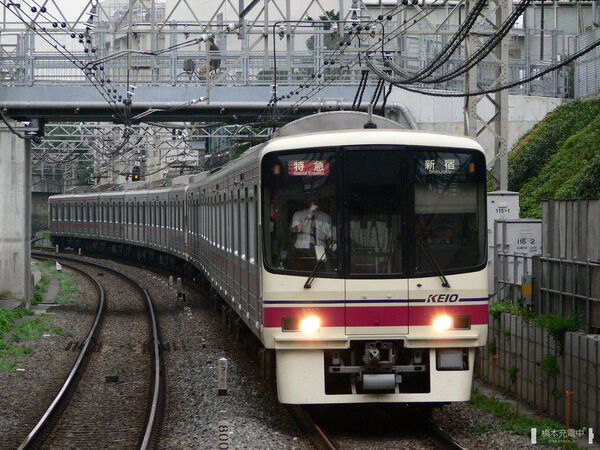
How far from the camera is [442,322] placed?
8.79 metres

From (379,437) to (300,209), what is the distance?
2.14 m

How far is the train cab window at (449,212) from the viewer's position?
880 cm

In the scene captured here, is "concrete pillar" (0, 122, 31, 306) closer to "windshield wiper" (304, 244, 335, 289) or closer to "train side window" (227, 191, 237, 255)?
"train side window" (227, 191, 237, 255)

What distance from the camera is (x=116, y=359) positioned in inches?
592

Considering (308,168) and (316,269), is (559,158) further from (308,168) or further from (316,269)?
(316,269)

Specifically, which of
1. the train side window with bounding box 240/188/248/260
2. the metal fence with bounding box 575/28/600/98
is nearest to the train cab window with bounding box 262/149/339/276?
the train side window with bounding box 240/188/248/260

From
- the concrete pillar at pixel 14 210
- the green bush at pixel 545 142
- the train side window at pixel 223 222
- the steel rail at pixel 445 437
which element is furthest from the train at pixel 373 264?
the green bush at pixel 545 142

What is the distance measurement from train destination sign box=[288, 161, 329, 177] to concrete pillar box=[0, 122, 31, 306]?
1364cm

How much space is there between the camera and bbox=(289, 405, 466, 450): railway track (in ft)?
27.9

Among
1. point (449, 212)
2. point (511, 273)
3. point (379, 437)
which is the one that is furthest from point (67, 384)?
point (449, 212)

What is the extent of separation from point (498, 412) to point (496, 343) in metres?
2.21

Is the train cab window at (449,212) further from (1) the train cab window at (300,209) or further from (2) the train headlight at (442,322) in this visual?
(1) the train cab window at (300,209)

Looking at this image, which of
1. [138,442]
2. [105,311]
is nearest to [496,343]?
[138,442]

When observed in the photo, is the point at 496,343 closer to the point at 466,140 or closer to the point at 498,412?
the point at 498,412
